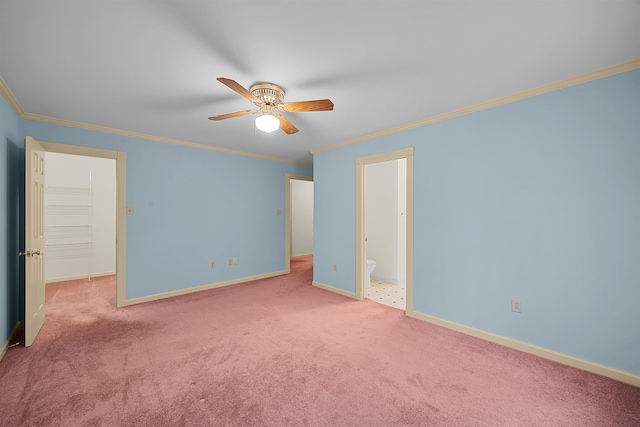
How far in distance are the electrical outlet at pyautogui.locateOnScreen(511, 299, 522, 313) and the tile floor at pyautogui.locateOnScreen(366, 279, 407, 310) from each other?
1.33 meters

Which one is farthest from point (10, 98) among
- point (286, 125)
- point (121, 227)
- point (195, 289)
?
point (195, 289)

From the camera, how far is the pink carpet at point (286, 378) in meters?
1.69

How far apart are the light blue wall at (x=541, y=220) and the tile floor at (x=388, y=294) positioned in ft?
2.14

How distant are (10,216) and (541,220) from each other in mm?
5098

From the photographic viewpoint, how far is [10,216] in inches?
105

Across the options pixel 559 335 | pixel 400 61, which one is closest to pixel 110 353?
pixel 400 61

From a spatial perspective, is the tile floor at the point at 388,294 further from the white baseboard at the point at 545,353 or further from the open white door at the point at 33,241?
the open white door at the point at 33,241

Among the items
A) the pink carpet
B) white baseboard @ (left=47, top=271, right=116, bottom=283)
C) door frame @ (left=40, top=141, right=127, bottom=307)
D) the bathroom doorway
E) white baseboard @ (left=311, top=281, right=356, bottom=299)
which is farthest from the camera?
white baseboard @ (left=47, top=271, right=116, bottom=283)

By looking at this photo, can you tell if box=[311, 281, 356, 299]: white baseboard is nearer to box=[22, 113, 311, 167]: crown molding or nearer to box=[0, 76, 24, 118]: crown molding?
box=[22, 113, 311, 167]: crown molding

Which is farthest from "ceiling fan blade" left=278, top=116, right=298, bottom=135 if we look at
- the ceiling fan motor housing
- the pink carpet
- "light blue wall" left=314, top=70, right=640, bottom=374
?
the pink carpet

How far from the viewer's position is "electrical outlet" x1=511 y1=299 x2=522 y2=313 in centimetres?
248

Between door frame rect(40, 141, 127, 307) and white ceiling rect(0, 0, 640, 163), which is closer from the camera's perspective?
white ceiling rect(0, 0, 640, 163)

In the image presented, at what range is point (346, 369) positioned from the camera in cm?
218

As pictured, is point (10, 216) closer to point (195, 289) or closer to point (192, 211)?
point (192, 211)
